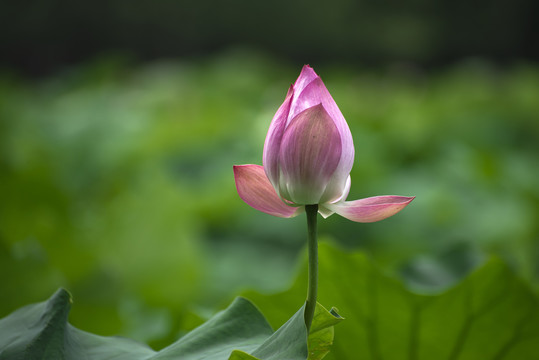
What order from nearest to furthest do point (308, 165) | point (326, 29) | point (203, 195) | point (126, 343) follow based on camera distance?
1. point (308, 165)
2. point (126, 343)
3. point (203, 195)
4. point (326, 29)

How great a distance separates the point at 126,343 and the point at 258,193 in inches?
7.9

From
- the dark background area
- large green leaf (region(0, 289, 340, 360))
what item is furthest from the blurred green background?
the dark background area

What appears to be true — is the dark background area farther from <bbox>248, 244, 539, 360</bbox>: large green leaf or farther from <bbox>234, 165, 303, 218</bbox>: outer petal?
<bbox>234, 165, 303, 218</bbox>: outer petal

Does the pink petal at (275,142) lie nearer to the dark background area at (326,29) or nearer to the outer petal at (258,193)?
the outer petal at (258,193)

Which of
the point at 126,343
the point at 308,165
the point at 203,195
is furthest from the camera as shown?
the point at 203,195

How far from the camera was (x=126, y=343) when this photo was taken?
512mm

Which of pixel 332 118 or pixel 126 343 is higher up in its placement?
pixel 332 118

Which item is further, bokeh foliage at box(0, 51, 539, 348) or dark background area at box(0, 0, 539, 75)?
dark background area at box(0, 0, 539, 75)

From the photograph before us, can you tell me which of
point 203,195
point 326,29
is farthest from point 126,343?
point 326,29

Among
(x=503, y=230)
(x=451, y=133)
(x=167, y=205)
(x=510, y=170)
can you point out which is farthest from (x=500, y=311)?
(x=451, y=133)

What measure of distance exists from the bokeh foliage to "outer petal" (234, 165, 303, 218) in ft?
0.71

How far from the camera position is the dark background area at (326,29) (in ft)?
21.0

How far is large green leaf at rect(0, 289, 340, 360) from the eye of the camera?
0.44 m

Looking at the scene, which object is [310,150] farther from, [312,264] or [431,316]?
[431,316]
